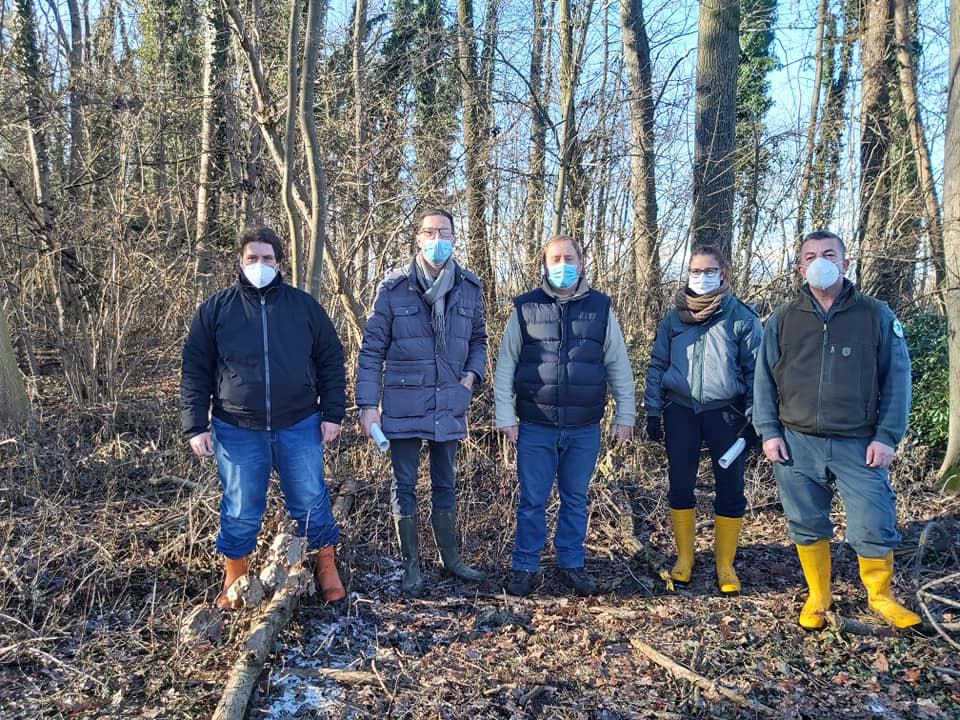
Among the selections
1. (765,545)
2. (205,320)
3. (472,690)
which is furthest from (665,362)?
(205,320)

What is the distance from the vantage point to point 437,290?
12.8 feet

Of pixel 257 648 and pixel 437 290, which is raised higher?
pixel 437 290

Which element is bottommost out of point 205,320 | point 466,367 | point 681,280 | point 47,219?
point 466,367

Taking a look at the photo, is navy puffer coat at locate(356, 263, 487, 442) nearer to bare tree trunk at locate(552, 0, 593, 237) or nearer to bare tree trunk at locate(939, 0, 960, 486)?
bare tree trunk at locate(552, 0, 593, 237)

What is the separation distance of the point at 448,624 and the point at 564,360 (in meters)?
1.62

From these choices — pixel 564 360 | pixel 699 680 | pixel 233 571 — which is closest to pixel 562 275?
pixel 564 360

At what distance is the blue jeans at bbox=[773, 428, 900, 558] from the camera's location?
356cm

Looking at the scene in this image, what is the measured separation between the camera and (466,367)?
4109mm

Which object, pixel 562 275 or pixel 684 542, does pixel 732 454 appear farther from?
pixel 562 275

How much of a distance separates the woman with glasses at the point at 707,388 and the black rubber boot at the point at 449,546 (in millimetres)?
1285

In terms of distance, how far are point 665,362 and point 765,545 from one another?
1.75m

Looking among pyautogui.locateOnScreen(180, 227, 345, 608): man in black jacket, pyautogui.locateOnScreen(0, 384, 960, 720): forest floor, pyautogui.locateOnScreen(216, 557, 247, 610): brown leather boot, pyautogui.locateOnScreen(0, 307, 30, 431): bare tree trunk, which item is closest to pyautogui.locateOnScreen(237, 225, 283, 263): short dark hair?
pyautogui.locateOnScreen(180, 227, 345, 608): man in black jacket

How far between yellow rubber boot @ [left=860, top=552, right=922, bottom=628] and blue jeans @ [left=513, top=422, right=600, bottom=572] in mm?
1548

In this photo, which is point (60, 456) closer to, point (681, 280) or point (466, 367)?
point (466, 367)
